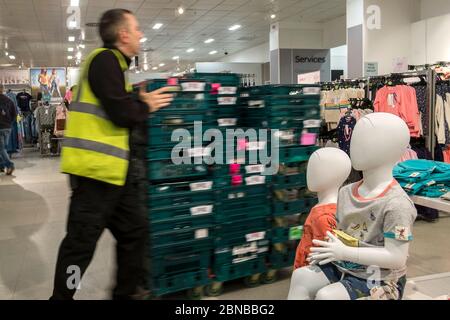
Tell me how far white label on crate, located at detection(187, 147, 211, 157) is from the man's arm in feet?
2.20

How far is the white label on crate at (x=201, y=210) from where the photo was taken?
9.25 feet

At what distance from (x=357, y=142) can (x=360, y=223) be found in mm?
317

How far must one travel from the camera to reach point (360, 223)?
175cm

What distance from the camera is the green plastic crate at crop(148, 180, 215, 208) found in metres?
2.70

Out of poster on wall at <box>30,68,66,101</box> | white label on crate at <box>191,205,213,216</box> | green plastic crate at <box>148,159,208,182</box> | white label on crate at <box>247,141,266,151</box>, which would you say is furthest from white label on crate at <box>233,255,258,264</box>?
poster on wall at <box>30,68,66,101</box>

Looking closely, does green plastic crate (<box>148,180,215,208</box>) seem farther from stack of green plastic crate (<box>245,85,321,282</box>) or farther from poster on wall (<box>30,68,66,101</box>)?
poster on wall (<box>30,68,66,101</box>)

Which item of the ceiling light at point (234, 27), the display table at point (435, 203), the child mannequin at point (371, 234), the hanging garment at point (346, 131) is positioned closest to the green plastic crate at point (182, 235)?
the child mannequin at point (371, 234)

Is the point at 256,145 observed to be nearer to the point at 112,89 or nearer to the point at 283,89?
the point at 283,89

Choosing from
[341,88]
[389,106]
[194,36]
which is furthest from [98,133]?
[194,36]

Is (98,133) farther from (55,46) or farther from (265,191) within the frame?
(55,46)

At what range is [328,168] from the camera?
7.93ft

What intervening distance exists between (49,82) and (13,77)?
353cm

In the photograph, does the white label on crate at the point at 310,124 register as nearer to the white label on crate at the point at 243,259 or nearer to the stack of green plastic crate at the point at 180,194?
the stack of green plastic crate at the point at 180,194

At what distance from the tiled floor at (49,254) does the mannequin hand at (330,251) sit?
0.68m
